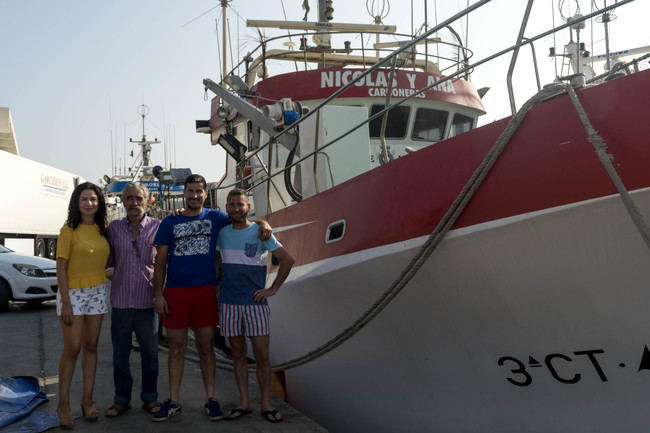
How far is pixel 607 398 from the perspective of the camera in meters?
3.11

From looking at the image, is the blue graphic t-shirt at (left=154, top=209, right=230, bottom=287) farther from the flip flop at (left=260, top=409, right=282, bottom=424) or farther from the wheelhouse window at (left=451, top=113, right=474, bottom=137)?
the wheelhouse window at (left=451, top=113, right=474, bottom=137)

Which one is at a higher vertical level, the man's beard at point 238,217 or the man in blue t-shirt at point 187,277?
the man's beard at point 238,217

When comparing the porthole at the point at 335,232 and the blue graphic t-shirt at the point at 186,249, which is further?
the porthole at the point at 335,232

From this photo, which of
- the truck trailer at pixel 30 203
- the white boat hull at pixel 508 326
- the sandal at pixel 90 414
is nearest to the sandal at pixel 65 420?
the sandal at pixel 90 414

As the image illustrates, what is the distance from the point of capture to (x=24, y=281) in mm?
10039

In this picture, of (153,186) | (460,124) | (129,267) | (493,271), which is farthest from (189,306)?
(153,186)

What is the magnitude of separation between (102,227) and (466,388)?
2.52 meters

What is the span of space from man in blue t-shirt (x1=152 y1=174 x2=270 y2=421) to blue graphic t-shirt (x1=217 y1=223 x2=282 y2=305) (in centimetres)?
9

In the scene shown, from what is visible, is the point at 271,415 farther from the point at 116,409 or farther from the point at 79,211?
the point at 79,211

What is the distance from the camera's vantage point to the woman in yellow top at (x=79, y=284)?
383 centimetres

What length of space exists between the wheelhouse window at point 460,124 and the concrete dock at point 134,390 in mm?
3666

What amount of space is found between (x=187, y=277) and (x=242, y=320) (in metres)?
0.46

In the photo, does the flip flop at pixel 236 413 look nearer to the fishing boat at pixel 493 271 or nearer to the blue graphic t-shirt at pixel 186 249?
the fishing boat at pixel 493 271

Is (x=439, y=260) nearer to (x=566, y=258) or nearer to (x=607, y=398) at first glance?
(x=566, y=258)
